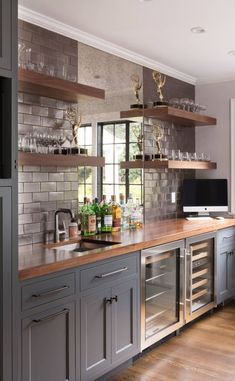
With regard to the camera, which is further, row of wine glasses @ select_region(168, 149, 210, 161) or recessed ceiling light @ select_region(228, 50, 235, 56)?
row of wine glasses @ select_region(168, 149, 210, 161)

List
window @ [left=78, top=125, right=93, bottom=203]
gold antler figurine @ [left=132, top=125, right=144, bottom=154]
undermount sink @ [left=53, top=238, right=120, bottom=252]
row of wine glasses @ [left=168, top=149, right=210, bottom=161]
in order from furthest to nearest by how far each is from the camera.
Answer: row of wine glasses @ [left=168, top=149, right=210, bottom=161] → gold antler figurine @ [left=132, top=125, right=144, bottom=154] → window @ [left=78, top=125, right=93, bottom=203] → undermount sink @ [left=53, top=238, right=120, bottom=252]

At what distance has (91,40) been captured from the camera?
3.62m

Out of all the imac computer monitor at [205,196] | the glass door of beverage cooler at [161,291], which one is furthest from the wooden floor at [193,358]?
the imac computer monitor at [205,196]

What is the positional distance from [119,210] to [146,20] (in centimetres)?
153

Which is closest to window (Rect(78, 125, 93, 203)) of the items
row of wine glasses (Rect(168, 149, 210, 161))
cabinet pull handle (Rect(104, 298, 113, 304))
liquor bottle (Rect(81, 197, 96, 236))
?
liquor bottle (Rect(81, 197, 96, 236))

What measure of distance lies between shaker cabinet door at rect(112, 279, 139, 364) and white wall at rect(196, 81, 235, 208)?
2.46 meters

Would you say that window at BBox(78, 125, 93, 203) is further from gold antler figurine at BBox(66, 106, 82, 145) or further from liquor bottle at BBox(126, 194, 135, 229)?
liquor bottle at BBox(126, 194, 135, 229)

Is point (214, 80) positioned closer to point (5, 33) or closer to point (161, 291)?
point (161, 291)

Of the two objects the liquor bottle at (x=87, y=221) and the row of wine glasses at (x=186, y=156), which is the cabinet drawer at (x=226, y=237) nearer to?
the row of wine glasses at (x=186, y=156)

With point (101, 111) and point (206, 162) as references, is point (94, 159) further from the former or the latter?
point (206, 162)

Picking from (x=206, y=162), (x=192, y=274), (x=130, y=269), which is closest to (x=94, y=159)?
(x=130, y=269)

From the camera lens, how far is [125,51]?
403 centimetres

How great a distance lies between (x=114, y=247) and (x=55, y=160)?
711mm

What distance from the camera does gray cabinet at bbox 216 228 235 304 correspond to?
14.3ft
